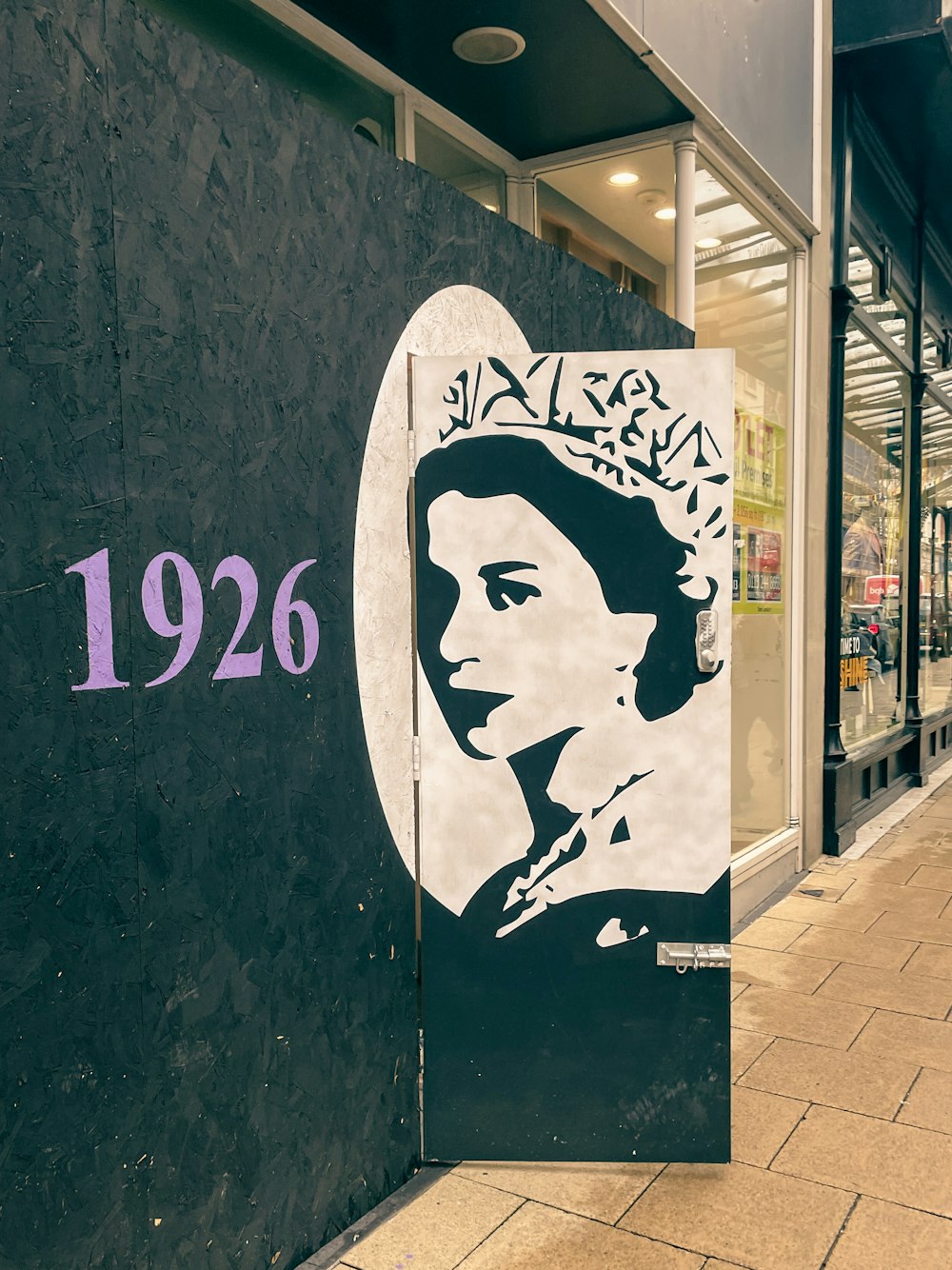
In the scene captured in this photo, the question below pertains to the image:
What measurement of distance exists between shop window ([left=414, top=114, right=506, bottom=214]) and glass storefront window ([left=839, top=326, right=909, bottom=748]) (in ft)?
9.70

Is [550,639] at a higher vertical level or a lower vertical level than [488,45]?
lower

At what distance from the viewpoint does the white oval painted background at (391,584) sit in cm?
256

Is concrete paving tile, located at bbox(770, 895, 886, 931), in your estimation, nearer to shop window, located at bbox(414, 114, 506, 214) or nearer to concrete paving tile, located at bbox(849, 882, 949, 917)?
concrete paving tile, located at bbox(849, 882, 949, 917)

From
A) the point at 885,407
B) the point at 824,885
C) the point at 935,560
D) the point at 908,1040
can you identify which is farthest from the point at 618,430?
the point at 935,560

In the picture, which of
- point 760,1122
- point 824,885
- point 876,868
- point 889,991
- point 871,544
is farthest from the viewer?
point 871,544

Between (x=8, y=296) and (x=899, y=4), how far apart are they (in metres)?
6.18

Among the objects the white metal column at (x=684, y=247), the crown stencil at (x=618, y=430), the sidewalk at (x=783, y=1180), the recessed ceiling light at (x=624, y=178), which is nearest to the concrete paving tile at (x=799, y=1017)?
the sidewalk at (x=783, y=1180)

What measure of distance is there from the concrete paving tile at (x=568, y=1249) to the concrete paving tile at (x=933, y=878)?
12.6 feet

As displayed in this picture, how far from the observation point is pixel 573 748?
9.16 ft

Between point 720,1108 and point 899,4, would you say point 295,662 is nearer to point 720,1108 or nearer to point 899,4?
point 720,1108

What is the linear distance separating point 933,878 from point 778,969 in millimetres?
2004

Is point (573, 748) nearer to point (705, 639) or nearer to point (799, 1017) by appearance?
point (705, 639)

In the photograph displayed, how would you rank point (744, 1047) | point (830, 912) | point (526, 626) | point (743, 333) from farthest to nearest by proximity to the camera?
point (743, 333), point (830, 912), point (744, 1047), point (526, 626)

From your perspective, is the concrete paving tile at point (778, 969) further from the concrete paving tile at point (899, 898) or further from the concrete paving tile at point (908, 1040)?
the concrete paving tile at point (899, 898)
